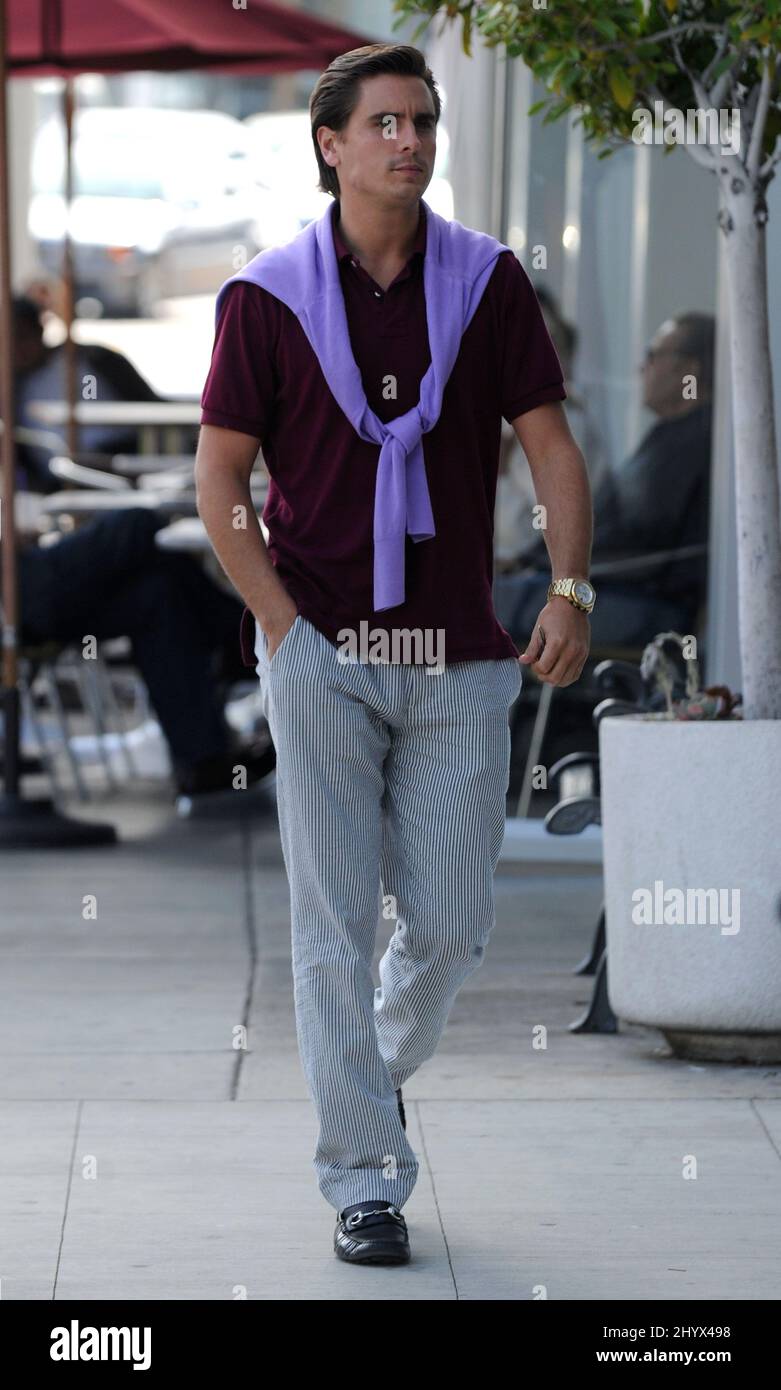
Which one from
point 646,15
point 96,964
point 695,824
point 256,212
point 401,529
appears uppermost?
point 256,212

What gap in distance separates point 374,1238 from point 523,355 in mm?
1448

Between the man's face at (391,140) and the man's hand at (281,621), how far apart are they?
0.66m

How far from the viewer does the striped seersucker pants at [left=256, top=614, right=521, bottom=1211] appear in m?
3.66

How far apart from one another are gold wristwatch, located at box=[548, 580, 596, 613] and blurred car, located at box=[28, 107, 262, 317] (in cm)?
1759

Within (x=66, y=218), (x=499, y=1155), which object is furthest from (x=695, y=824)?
(x=66, y=218)

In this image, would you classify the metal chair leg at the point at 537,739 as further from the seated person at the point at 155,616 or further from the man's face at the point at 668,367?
the seated person at the point at 155,616

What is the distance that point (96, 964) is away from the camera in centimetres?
614

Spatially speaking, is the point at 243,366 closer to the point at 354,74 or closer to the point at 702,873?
the point at 354,74

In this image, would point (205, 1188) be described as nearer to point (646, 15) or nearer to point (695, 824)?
point (695, 824)

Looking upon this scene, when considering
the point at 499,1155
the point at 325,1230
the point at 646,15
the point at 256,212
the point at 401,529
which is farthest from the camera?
the point at 256,212

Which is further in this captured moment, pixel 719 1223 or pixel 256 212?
pixel 256 212

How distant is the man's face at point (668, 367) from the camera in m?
7.77

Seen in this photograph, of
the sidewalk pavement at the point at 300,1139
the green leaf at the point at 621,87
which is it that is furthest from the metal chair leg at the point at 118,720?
the green leaf at the point at 621,87
